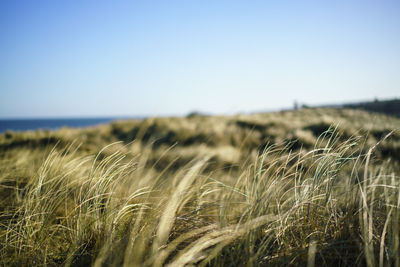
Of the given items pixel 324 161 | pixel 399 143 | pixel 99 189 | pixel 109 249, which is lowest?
pixel 399 143

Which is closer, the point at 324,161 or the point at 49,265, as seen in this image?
the point at 49,265

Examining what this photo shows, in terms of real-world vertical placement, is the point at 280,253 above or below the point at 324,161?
below

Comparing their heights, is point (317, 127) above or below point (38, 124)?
below

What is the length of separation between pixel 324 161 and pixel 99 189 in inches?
55.0

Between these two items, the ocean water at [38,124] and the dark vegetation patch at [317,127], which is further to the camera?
the ocean water at [38,124]

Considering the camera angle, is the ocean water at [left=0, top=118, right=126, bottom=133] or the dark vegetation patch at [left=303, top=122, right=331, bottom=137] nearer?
the dark vegetation patch at [left=303, top=122, right=331, bottom=137]

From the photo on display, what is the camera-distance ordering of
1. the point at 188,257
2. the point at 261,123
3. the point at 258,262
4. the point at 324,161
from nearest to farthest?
1. the point at 188,257
2. the point at 258,262
3. the point at 324,161
4. the point at 261,123

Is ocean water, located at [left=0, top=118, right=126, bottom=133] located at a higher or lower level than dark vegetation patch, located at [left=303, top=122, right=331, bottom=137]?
higher

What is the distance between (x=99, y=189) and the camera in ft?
5.16

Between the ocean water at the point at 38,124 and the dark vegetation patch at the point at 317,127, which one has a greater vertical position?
the ocean water at the point at 38,124

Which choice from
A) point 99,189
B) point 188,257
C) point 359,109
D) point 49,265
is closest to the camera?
point 188,257

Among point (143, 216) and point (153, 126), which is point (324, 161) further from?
point (153, 126)

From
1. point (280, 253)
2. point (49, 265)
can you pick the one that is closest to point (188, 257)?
point (280, 253)

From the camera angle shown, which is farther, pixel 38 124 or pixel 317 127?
pixel 38 124
